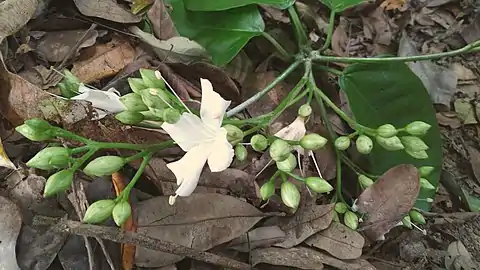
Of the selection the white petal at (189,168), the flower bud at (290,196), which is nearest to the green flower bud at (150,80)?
the white petal at (189,168)

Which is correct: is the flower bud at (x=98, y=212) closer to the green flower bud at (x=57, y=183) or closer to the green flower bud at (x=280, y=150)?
the green flower bud at (x=57, y=183)

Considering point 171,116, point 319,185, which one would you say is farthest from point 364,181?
point 171,116

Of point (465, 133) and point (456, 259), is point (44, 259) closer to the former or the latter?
point (456, 259)

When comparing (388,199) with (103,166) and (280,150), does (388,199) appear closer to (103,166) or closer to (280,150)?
(280,150)

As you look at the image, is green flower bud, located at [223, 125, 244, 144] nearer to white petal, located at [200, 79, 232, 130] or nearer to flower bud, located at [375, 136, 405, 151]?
white petal, located at [200, 79, 232, 130]

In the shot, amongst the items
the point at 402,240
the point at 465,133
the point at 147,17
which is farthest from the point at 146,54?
the point at 465,133

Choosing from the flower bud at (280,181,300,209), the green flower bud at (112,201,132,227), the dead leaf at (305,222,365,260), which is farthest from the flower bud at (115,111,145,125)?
the dead leaf at (305,222,365,260)

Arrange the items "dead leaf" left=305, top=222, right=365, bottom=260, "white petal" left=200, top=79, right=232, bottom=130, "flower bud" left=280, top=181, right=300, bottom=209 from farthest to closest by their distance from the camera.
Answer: "dead leaf" left=305, top=222, right=365, bottom=260 → "flower bud" left=280, top=181, right=300, bottom=209 → "white petal" left=200, top=79, right=232, bottom=130
